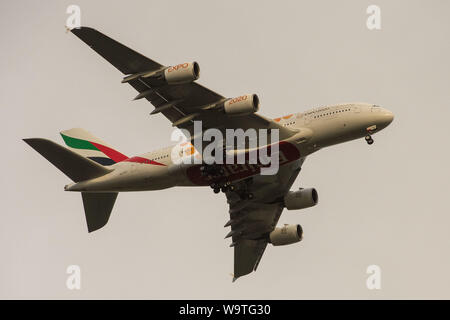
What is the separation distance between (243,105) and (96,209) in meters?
15.5

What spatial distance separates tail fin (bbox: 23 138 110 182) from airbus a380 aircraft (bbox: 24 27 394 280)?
0.21 feet

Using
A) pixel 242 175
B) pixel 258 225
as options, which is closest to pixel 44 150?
pixel 242 175

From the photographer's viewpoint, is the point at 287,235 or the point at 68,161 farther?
the point at 287,235

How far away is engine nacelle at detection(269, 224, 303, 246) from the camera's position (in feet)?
212

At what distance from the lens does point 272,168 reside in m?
57.5

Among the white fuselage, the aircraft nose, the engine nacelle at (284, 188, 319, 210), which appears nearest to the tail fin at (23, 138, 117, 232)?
the white fuselage

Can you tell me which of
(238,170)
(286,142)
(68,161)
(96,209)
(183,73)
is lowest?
(96,209)

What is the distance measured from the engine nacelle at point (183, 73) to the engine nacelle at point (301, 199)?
15393 millimetres

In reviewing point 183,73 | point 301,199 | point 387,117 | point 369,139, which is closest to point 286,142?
point 369,139

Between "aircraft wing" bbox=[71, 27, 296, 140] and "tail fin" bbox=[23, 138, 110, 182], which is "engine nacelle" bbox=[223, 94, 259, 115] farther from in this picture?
"tail fin" bbox=[23, 138, 110, 182]

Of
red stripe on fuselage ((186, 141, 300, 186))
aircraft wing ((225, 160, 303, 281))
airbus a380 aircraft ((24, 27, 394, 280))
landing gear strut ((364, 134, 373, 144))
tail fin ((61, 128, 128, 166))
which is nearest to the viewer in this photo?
airbus a380 aircraft ((24, 27, 394, 280))

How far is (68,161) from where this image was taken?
56375 millimetres

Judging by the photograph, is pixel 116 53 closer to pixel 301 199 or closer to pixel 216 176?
pixel 216 176

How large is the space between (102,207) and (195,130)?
10.5 m
